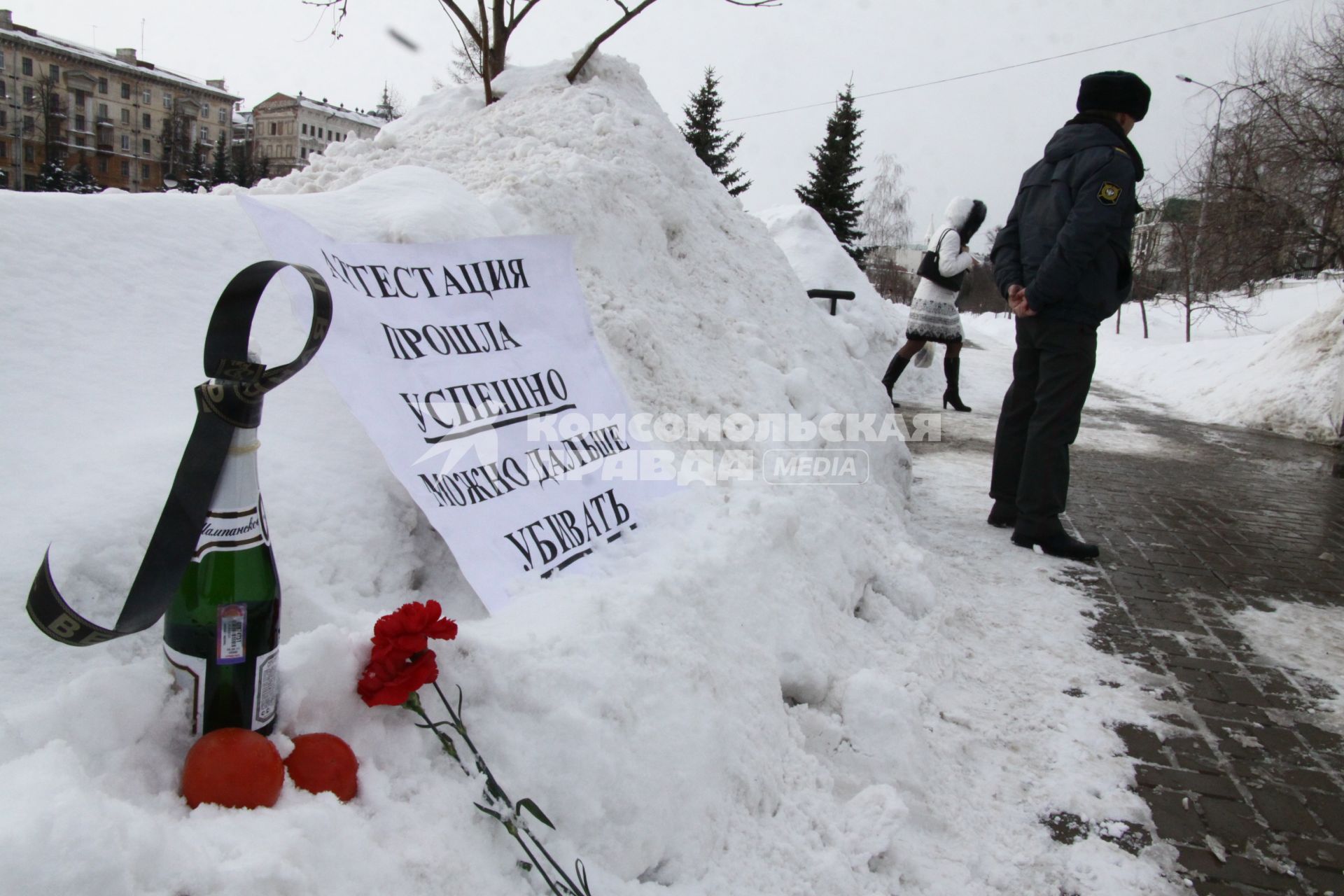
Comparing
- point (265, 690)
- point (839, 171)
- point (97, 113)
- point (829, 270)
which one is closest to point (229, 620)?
point (265, 690)

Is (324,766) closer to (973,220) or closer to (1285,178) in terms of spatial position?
(973,220)

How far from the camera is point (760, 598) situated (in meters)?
2.60

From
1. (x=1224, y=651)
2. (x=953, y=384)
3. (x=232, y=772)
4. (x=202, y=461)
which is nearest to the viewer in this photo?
(x=232, y=772)

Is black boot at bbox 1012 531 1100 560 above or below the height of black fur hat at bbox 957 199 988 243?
below

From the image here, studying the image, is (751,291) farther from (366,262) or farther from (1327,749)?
(1327,749)

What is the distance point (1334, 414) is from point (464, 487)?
37.1 feet

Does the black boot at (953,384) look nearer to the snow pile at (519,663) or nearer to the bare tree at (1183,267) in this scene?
the snow pile at (519,663)

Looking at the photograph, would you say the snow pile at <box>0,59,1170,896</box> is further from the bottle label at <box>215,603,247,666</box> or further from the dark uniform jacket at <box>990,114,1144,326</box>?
the dark uniform jacket at <box>990,114,1144,326</box>

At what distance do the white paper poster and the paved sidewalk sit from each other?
76.4 inches

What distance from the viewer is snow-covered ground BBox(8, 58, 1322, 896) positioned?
1.23 m

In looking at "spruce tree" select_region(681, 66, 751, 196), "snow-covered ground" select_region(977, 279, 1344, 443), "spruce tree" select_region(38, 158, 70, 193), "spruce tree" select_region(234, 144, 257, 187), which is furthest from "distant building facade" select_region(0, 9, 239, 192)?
"snow-covered ground" select_region(977, 279, 1344, 443)

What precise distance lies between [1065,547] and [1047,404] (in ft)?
2.67

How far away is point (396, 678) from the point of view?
1440 millimetres

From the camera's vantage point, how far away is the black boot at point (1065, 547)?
463 cm
